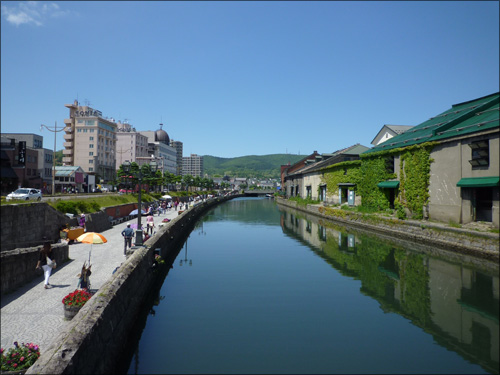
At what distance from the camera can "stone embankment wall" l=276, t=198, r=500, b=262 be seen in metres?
22.5

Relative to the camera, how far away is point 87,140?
341ft

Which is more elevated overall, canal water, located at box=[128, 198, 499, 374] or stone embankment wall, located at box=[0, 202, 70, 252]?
stone embankment wall, located at box=[0, 202, 70, 252]

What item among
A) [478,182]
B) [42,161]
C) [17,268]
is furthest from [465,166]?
[42,161]

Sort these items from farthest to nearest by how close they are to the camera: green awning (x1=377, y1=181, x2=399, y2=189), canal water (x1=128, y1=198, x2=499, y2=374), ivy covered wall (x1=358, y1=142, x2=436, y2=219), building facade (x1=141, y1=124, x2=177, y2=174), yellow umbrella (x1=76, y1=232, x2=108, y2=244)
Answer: building facade (x1=141, y1=124, x2=177, y2=174)
green awning (x1=377, y1=181, x2=399, y2=189)
ivy covered wall (x1=358, y1=142, x2=436, y2=219)
yellow umbrella (x1=76, y1=232, x2=108, y2=244)
canal water (x1=128, y1=198, x2=499, y2=374)

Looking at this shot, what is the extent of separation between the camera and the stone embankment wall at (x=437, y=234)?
22.5m

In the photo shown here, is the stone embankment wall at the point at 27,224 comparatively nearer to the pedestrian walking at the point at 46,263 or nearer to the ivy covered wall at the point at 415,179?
the pedestrian walking at the point at 46,263

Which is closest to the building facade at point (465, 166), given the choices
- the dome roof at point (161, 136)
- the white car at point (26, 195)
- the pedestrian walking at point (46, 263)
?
the pedestrian walking at point (46, 263)

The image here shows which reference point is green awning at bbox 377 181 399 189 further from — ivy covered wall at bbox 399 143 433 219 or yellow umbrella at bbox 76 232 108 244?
yellow umbrella at bbox 76 232 108 244

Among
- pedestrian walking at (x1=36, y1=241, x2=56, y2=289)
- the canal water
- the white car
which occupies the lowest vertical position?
the canal water

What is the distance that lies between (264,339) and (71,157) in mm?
112819

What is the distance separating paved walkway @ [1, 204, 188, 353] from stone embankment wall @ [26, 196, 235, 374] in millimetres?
1878

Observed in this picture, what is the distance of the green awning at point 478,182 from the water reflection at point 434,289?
5.99 meters

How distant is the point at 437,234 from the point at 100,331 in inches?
1072

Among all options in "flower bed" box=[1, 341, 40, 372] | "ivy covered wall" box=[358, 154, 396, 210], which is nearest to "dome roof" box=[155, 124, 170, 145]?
"ivy covered wall" box=[358, 154, 396, 210]
